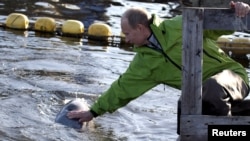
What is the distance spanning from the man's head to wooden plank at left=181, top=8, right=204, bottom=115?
716mm

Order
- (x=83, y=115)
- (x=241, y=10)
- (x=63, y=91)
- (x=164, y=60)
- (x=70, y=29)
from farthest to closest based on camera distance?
(x=70, y=29), (x=63, y=91), (x=83, y=115), (x=164, y=60), (x=241, y=10)

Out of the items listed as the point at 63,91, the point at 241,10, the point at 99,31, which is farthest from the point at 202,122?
the point at 99,31

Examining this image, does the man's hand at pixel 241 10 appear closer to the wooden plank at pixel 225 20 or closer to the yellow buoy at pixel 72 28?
the wooden plank at pixel 225 20

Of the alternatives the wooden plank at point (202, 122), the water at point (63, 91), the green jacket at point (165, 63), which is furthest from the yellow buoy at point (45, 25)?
the wooden plank at point (202, 122)

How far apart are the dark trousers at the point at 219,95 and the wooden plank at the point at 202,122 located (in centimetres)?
11

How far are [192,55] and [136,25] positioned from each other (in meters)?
0.81

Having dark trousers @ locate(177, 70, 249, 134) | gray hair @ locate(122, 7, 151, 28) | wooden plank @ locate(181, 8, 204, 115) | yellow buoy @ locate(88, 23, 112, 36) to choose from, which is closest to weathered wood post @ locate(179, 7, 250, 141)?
wooden plank @ locate(181, 8, 204, 115)

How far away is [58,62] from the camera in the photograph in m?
11.0

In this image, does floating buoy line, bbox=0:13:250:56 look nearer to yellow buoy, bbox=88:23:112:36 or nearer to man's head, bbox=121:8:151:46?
yellow buoy, bbox=88:23:112:36

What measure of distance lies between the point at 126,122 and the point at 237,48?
213 inches

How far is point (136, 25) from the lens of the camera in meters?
6.07

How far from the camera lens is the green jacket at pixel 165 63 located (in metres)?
6.14

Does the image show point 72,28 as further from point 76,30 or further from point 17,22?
point 17,22

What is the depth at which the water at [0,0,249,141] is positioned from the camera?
743 cm
